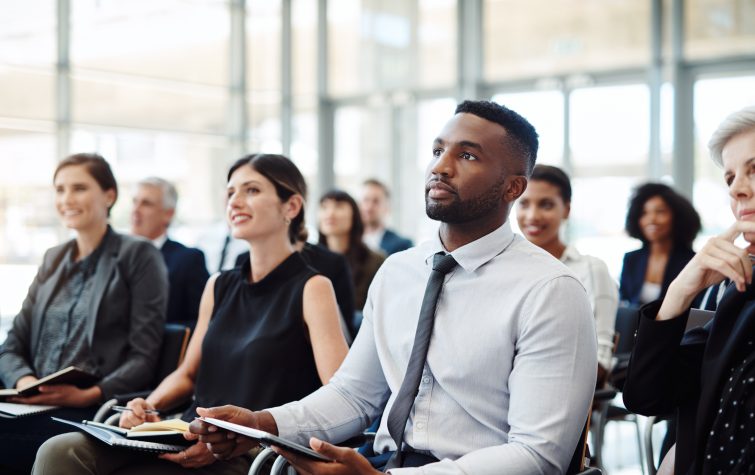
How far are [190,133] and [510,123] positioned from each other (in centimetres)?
846

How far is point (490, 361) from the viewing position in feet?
6.10

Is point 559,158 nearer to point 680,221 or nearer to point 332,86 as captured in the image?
point 332,86

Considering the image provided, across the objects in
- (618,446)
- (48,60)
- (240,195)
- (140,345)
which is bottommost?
(618,446)

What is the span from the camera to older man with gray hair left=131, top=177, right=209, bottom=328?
4.52 metres

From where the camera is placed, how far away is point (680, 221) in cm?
516

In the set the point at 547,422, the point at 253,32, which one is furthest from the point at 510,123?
the point at 253,32

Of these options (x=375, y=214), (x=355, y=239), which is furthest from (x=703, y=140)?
(x=355, y=239)

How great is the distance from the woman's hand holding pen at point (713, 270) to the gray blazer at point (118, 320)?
2.15 metres

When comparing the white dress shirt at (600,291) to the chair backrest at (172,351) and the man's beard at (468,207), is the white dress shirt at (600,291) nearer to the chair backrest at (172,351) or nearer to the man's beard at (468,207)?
the chair backrest at (172,351)

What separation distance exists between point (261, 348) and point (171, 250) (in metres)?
2.34

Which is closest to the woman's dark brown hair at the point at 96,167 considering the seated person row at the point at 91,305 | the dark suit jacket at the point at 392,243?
the seated person row at the point at 91,305

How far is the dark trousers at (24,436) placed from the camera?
9.73 feet

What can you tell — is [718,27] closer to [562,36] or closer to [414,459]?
[562,36]

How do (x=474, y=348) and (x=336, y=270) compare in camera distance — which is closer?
(x=474, y=348)
